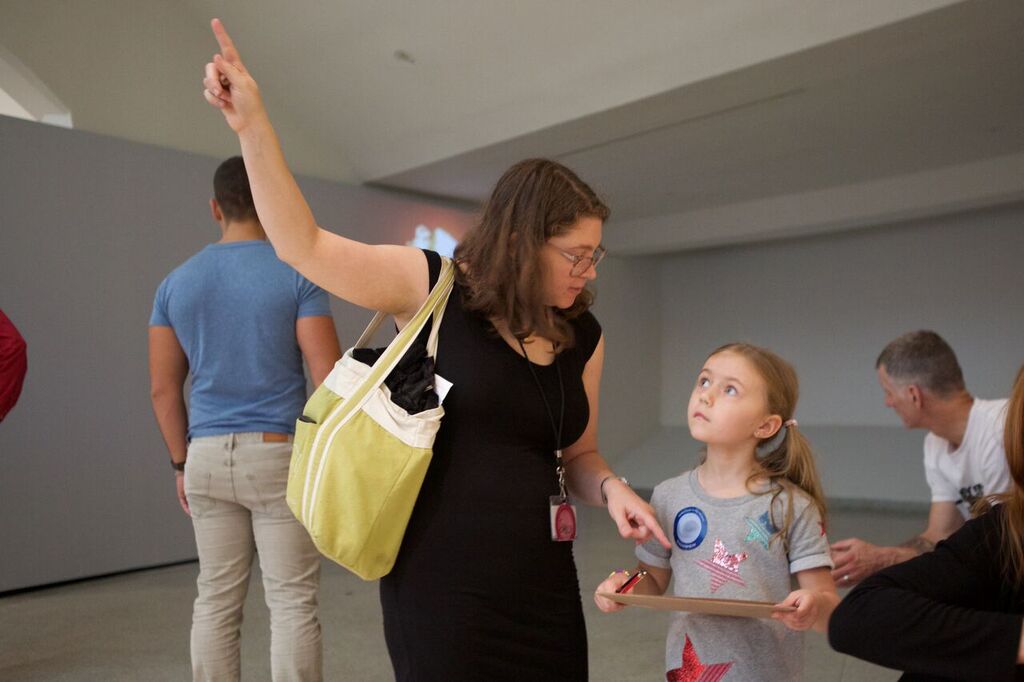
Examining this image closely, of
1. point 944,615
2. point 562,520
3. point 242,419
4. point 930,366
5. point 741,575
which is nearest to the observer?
point 944,615

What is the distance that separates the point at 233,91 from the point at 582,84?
171 inches

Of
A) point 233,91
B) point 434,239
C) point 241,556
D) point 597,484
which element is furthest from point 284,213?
point 434,239

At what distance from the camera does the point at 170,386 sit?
7.43 feet

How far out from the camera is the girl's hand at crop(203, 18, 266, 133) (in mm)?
1126

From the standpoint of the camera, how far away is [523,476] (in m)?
1.35

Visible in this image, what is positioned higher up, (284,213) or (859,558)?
(284,213)

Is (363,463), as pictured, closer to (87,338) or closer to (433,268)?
(433,268)

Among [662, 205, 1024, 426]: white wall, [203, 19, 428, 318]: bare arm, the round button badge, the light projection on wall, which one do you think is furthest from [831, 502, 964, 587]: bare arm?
[662, 205, 1024, 426]: white wall

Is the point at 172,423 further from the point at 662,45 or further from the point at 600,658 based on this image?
the point at 662,45

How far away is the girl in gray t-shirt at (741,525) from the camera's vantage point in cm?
148

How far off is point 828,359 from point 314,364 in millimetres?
7796

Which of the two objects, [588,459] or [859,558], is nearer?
[588,459]

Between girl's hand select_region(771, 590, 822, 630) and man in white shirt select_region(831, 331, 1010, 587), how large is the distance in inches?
45.9

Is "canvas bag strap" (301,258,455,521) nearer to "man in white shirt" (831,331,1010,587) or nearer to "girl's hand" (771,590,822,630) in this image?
"girl's hand" (771,590,822,630)
